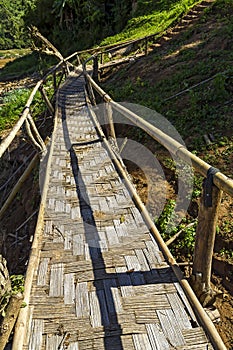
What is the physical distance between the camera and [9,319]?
221 cm

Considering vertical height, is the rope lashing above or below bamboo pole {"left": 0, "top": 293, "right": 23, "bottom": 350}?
above

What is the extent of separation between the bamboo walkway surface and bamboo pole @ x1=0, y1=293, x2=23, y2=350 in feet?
0.80

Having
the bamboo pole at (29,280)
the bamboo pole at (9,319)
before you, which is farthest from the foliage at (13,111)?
the bamboo pole at (9,319)

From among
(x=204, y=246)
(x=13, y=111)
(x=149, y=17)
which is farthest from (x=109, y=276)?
(x=149, y=17)

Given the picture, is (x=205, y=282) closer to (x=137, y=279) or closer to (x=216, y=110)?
(x=137, y=279)

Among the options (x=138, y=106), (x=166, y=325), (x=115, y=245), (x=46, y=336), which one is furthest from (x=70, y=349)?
(x=138, y=106)

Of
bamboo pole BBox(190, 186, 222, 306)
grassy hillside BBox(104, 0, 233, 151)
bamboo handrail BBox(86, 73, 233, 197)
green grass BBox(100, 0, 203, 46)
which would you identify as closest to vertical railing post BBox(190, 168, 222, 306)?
bamboo pole BBox(190, 186, 222, 306)

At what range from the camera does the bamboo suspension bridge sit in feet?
7.97

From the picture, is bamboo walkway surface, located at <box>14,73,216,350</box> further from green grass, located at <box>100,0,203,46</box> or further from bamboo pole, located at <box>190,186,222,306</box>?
green grass, located at <box>100,0,203,46</box>

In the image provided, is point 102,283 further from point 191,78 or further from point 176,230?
point 191,78

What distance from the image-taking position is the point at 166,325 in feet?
8.27

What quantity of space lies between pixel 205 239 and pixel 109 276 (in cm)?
100

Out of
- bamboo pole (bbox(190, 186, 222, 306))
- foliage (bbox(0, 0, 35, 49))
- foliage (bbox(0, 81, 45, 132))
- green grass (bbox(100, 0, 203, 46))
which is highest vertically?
foliage (bbox(0, 0, 35, 49))

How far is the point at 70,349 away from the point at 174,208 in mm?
2518
